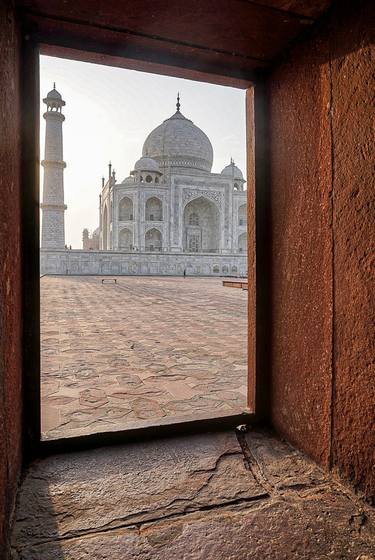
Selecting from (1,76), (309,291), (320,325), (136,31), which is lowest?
(320,325)

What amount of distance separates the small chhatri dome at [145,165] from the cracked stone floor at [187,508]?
32.9 m

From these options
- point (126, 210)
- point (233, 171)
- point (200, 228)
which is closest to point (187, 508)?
point (126, 210)

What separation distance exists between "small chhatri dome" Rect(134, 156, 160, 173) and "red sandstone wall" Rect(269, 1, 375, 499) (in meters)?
32.3

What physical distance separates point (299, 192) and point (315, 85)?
17.7 inches

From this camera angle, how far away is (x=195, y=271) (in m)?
25.4

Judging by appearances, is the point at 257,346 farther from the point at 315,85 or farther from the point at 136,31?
the point at 136,31

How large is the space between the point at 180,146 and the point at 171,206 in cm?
692

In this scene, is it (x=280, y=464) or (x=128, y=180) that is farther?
(x=128, y=180)

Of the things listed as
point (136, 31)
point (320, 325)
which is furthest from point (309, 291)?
point (136, 31)

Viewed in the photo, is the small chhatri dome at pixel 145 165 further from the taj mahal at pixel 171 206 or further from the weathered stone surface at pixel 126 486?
the weathered stone surface at pixel 126 486

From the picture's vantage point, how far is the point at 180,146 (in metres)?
35.0

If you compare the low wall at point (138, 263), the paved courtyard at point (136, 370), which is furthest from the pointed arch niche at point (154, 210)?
the paved courtyard at point (136, 370)

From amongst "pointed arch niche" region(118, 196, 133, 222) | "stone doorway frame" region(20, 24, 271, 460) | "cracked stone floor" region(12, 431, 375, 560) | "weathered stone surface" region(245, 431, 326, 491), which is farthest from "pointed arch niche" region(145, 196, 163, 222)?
"cracked stone floor" region(12, 431, 375, 560)

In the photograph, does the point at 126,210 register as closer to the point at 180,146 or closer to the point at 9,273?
the point at 180,146
